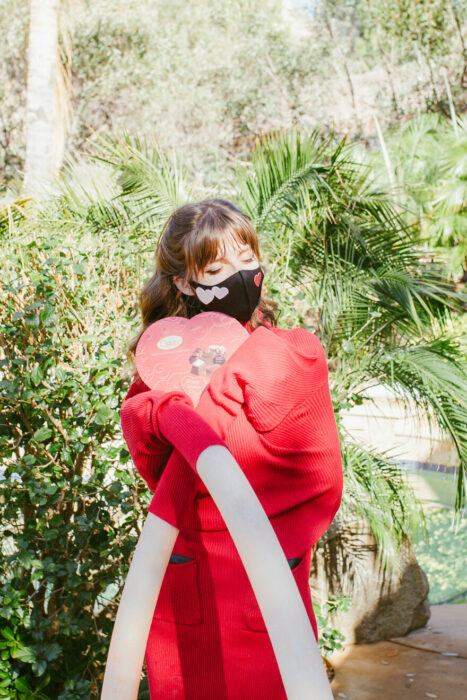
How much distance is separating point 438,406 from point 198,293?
2215 millimetres

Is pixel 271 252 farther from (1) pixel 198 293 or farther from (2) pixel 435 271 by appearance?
(1) pixel 198 293

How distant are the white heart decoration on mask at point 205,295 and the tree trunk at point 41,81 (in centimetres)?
680

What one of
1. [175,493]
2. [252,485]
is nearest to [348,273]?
[252,485]

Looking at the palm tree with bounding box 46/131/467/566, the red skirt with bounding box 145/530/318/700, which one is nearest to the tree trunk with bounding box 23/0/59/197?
the palm tree with bounding box 46/131/467/566

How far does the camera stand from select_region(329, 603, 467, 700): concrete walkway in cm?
358

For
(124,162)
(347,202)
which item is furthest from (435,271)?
(124,162)

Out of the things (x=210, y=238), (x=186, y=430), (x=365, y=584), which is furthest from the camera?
(x=365, y=584)

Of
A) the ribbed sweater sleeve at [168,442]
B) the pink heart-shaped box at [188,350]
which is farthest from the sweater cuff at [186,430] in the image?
the pink heart-shaped box at [188,350]

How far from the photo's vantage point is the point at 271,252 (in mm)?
3689

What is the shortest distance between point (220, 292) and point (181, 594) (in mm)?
602

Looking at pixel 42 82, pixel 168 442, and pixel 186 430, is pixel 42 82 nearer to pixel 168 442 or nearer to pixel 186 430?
pixel 168 442

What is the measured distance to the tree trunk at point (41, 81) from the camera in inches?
301

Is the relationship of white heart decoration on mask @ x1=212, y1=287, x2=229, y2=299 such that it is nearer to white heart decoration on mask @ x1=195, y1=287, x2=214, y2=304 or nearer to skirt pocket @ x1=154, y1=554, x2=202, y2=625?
white heart decoration on mask @ x1=195, y1=287, x2=214, y2=304

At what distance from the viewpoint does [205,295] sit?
1.39 metres
